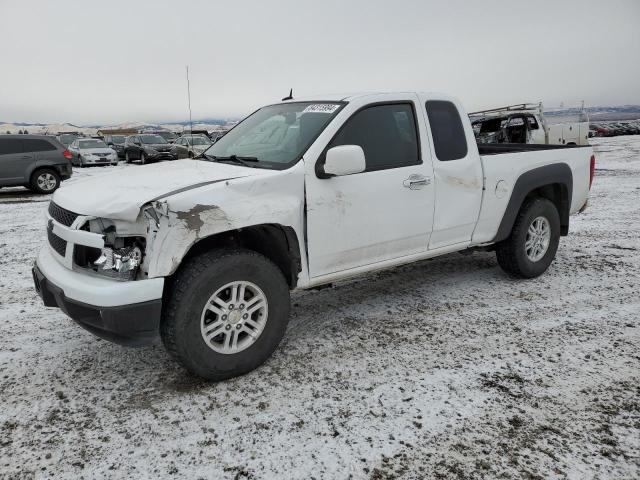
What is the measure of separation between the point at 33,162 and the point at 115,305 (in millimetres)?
12351

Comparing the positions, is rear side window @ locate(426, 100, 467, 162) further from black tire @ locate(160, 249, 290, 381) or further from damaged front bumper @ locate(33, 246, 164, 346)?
damaged front bumper @ locate(33, 246, 164, 346)

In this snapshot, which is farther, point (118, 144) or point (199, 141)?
point (118, 144)

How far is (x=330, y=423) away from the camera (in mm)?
2633

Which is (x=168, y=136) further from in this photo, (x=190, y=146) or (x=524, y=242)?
(x=524, y=242)

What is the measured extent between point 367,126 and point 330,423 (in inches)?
85.2

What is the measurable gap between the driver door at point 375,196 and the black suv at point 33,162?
39.8 feet

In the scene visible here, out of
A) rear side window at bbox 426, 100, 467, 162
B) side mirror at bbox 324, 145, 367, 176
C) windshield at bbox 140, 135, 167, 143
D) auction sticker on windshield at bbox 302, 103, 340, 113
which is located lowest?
side mirror at bbox 324, 145, 367, 176

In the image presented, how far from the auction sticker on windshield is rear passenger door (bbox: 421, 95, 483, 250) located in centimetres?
84

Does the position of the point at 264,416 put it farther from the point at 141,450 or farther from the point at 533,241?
the point at 533,241

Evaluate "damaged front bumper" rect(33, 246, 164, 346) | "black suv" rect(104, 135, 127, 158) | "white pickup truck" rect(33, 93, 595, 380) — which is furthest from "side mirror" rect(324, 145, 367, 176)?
"black suv" rect(104, 135, 127, 158)

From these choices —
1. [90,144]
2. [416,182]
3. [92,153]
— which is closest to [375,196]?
[416,182]

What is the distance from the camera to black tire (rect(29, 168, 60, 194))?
12805 millimetres

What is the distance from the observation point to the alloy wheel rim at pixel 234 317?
2965mm

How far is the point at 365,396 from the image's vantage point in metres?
2.88
